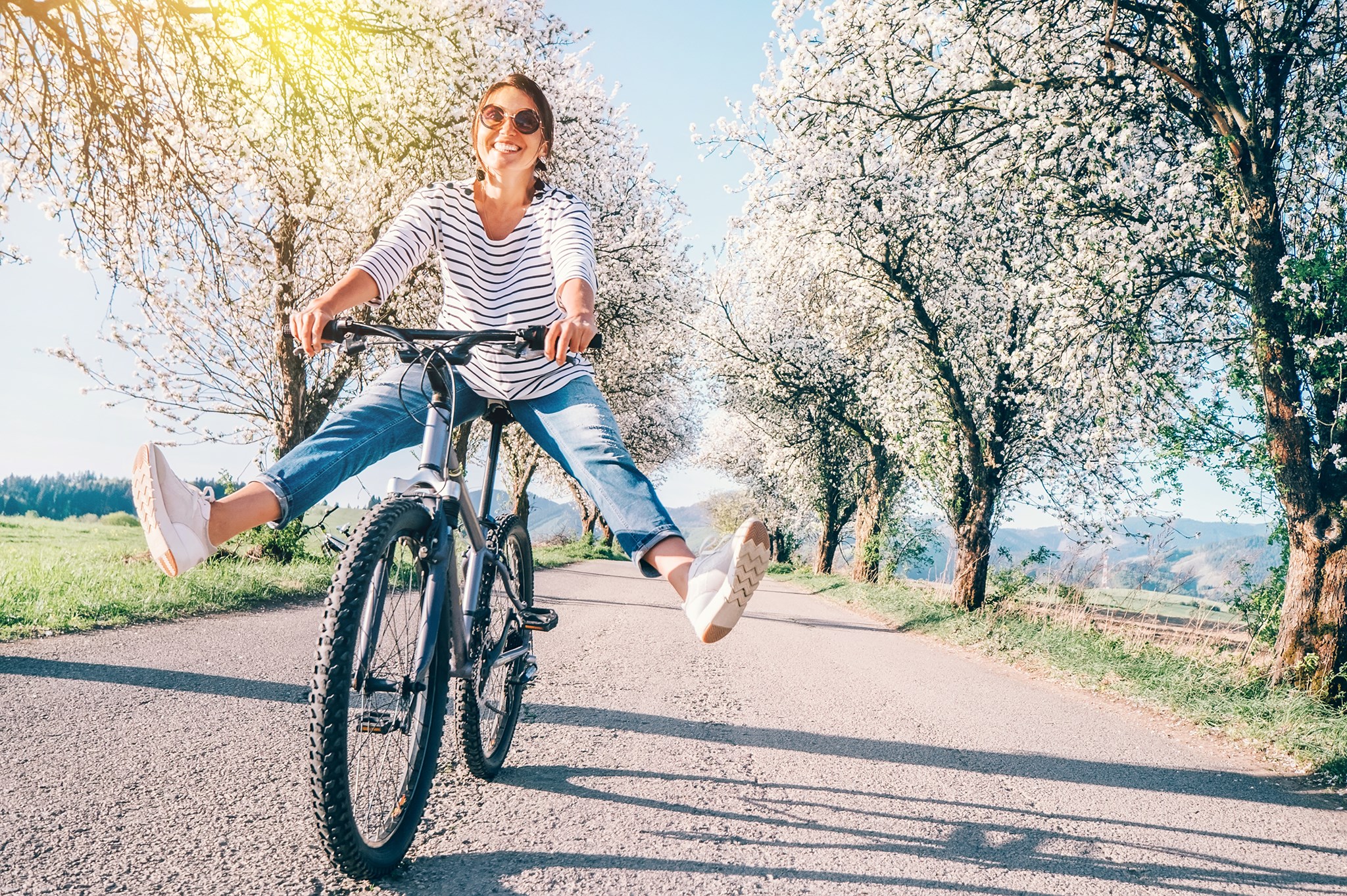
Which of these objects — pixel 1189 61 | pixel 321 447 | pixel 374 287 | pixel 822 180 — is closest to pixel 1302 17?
pixel 1189 61

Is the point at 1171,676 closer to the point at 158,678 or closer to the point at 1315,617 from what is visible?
the point at 1315,617

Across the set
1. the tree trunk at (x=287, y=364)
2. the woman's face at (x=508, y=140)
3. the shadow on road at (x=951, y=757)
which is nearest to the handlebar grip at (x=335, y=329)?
the woman's face at (x=508, y=140)

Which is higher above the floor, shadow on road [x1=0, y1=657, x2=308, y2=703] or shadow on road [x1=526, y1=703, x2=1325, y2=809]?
shadow on road [x1=0, y1=657, x2=308, y2=703]

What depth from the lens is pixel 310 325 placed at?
7.97 feet

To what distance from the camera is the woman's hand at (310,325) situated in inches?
95.9

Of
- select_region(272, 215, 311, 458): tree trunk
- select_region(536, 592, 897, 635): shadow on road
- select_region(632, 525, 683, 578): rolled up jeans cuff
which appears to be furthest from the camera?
select_region(272, 215, 311, 458): tree trunk

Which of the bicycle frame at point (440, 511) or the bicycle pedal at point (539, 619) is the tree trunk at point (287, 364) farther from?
the bicycle frame at point (440, 511)

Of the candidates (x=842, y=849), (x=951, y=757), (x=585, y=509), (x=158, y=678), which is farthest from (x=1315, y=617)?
(x=585, y=509)

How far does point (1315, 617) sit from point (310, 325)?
8.62 metres

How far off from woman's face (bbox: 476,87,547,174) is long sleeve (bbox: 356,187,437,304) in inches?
11.7

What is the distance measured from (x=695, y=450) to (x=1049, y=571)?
32.1m

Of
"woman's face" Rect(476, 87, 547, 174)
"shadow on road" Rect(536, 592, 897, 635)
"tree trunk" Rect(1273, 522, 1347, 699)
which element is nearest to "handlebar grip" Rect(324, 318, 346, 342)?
"woman's face" Rect(476, 87, 547, 174)

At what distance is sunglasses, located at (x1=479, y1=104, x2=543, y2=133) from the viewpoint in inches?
118

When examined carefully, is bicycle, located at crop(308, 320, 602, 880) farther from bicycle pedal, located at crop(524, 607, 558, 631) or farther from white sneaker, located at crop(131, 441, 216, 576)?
white sneaker, located at crop(131, 441, 216, 576)
